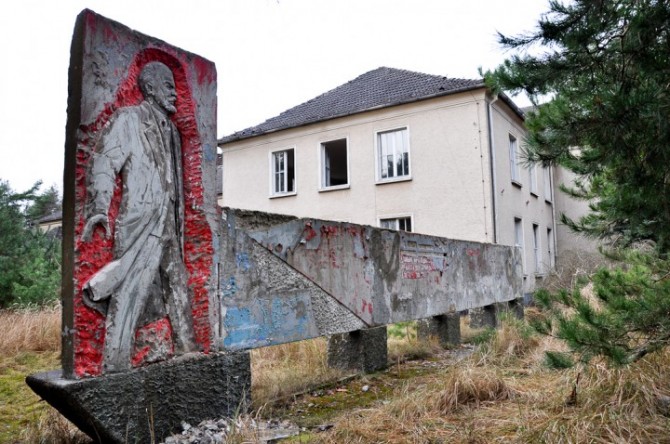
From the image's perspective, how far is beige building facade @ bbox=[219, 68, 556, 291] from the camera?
13.8 meters

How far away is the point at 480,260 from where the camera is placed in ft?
29.5

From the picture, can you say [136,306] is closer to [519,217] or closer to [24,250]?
[24,250]

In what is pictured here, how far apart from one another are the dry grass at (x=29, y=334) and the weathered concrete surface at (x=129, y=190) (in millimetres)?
4218

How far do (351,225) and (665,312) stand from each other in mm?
3302

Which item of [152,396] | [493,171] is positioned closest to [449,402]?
[152,396]

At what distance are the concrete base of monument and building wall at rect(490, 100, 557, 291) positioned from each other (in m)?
10.3

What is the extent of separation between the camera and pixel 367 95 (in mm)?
16375

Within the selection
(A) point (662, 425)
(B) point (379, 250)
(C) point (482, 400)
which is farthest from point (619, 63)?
(B) point (379, 250)

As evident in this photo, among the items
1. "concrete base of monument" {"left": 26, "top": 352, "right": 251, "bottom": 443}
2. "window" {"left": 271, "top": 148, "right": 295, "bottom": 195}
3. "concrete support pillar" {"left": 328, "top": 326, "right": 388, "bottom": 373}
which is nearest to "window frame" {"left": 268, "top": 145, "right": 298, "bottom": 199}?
"window" {"left": 271, "top": 148, "right": 295, "bottom": 195}

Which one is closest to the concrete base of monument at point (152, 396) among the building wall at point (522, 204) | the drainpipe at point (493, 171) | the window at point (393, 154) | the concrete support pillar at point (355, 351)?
the concrete support pillar at point (355, 351)

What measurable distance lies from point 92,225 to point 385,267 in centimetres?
370

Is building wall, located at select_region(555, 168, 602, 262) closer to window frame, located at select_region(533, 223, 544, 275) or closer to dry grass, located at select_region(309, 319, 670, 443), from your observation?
window frame, located at select_region(533, 223, 544, 275)

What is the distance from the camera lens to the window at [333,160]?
53.5 ft

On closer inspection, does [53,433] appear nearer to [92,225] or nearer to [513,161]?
[92,225]
